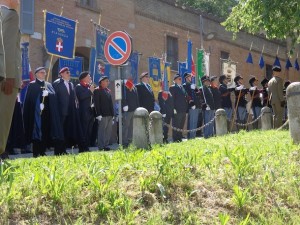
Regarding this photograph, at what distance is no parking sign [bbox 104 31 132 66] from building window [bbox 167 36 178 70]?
1361cm

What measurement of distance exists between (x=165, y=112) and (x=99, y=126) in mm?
3010

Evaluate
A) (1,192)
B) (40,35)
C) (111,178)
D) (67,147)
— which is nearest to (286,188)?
(111,178)

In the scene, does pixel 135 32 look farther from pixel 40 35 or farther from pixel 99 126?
pixel 99 126

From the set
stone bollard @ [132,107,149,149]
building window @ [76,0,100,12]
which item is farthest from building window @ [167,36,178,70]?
stone bollard @ [132,107,149,149]

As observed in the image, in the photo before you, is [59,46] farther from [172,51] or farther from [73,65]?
[172,51]

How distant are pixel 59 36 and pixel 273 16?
20.3 feet

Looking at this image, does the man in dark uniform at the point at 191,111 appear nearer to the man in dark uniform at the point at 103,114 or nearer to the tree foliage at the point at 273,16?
the tree foliage at the point at 273,16

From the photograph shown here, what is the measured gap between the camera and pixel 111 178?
13.7ft

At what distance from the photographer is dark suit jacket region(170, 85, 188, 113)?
48.7 ft

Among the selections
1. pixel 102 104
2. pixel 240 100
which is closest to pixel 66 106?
pixel 102 104

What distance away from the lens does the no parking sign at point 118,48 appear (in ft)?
29.7

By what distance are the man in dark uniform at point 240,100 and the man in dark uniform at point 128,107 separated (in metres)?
4.92

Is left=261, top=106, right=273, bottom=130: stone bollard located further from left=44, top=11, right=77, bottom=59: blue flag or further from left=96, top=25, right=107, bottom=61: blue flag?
left=44, top=11, right=77, bottom=59: blue flag

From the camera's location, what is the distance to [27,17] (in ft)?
51.3
